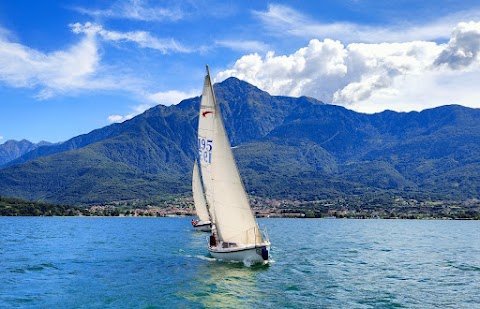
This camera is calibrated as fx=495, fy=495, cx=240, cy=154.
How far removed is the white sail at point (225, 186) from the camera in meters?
56.0

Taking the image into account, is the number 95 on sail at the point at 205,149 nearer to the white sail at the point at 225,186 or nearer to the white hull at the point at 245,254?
the white sail at the point at 225,186

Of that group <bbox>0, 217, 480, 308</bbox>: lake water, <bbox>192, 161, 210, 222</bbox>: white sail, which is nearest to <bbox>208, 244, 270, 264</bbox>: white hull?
<bbox>0, 217, 480, 308</bbox>: lake water

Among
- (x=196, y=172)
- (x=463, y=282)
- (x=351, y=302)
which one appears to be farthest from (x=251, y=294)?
(x=196, y=172)

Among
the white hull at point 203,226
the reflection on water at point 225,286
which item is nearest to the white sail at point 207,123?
the reflection on water at point 225,286

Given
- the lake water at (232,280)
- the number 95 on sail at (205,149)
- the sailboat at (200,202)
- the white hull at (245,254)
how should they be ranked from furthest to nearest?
the sailboat at (200,202) < the number 95 on sail at (205,149) < the white hull at (245,254) < the lake water at (232,280)

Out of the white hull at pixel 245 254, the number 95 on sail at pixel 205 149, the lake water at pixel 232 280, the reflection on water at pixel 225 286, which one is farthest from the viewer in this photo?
the number 95 on sail at pixel 205 149

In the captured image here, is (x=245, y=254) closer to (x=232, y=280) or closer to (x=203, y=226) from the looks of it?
(x=232, y=280)

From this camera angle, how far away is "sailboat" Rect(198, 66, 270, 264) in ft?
184

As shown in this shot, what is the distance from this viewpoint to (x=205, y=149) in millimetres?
58500

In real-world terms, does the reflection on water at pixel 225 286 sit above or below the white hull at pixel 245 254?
below

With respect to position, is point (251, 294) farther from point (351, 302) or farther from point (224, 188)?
point (224, 188)

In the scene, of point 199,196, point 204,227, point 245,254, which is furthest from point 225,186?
point 204,227

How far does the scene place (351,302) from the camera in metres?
42.7

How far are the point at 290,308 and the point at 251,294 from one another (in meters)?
5.95
